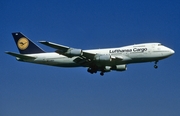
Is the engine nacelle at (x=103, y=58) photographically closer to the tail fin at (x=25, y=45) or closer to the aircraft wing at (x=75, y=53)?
the aircraft wing at (x=75, y=53)

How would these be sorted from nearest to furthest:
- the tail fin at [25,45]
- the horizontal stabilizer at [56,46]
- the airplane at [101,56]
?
the horizontal stabilizer at [56,46], the airplane at [101,56], the tail fin at [25,45]

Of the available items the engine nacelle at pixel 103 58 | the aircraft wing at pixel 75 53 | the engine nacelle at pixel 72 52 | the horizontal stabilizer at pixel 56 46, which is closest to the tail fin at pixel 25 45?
the aircraft wing at pixel 75 53

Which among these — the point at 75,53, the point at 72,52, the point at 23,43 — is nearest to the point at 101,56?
the point at 75,53

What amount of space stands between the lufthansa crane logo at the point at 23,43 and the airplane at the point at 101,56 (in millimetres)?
3257

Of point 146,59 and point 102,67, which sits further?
point 102,67

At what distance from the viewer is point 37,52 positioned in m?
63.9

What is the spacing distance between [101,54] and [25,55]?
A: 1320cm

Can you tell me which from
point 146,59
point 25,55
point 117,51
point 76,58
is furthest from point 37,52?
point 146,59

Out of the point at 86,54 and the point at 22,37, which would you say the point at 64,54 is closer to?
the point at 86,54

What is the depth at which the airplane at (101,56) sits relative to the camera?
56.4m

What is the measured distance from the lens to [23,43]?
2601 inches

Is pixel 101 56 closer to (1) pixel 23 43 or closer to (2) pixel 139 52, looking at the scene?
(2) pixel 139 52

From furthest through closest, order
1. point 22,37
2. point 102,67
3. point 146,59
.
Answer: point 22,37, point 102,67, point 146,59

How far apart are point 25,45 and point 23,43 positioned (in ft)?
2.40
